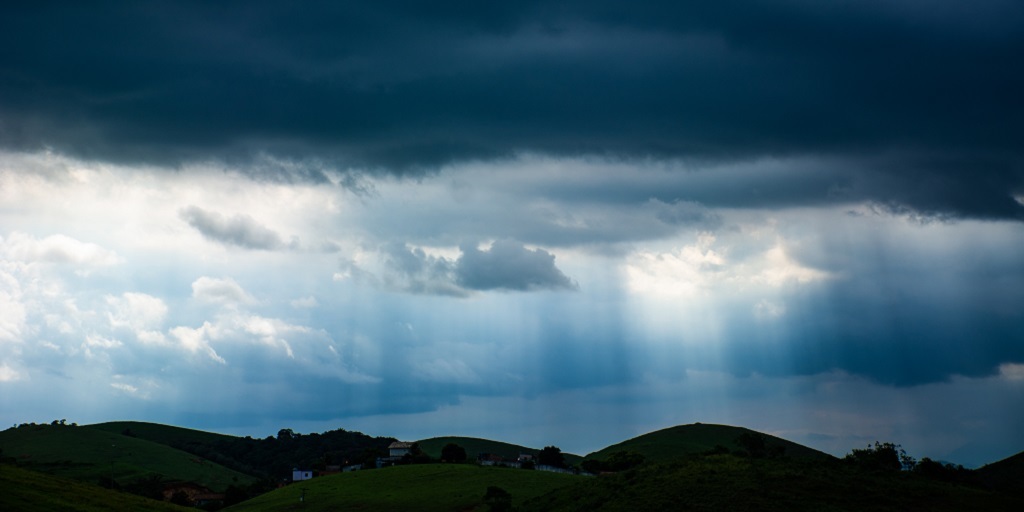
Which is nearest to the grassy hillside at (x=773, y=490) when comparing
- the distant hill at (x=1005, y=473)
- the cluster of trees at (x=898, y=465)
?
the cluster of trees at (x=898, y=465)

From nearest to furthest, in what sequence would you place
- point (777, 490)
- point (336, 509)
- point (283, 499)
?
point (777, 490) → point (336, 509) → point (283, 499)

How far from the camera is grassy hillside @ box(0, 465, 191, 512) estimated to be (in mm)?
100250

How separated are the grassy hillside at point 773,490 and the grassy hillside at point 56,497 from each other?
53413mm

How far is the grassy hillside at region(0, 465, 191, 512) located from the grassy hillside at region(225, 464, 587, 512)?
109 ft

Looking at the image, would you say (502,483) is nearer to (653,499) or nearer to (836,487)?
(653,499)

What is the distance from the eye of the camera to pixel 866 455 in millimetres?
137375

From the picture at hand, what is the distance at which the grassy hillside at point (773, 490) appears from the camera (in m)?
96.5

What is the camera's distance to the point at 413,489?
527ft

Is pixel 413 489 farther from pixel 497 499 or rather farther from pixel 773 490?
pixel 773 490

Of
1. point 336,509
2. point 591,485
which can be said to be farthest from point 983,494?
point 336,509

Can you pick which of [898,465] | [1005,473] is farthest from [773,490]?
[1005,473]

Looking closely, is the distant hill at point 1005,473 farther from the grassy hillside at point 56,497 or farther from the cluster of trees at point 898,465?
the grassy hillside at point 56,497

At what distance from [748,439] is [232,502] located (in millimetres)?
106151

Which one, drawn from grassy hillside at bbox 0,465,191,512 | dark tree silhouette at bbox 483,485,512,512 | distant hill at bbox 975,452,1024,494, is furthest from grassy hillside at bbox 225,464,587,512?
distant hill at bbox 975,452,1024,494
